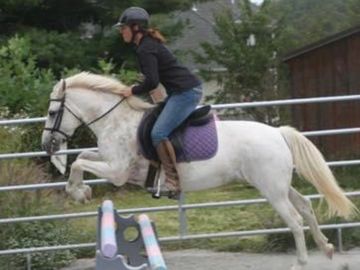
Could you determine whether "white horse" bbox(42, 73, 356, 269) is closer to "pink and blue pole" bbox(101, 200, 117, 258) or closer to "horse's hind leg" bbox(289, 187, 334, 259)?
"horse's hind leg" bbox(289, 187, 334, 259)

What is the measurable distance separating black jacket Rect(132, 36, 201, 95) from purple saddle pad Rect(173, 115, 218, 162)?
0.40 metres

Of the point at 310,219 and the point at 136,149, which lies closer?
the point at 136,149

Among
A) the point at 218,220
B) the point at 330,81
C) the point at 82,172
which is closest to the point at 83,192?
the point at 82,172

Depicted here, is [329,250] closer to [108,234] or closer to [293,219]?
[293,219]

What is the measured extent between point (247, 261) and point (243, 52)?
21030 mm

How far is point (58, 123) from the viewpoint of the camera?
7.25m

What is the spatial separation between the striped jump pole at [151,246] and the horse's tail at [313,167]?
2112 millimetres

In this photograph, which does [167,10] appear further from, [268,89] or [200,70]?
[200,70]

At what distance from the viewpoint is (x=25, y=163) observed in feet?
32.8

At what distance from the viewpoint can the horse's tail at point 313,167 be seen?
7426mm

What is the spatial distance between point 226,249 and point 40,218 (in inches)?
84.0

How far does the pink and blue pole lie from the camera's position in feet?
15.8

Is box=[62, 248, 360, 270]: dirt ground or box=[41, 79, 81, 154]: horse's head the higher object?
box=[41, 79, 81, 154]: horse's head

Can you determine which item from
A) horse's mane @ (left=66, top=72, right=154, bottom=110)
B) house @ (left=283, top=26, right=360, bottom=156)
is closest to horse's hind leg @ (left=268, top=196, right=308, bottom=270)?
horse's mane @ (left=66, top=72, right=154, bottom=110)
